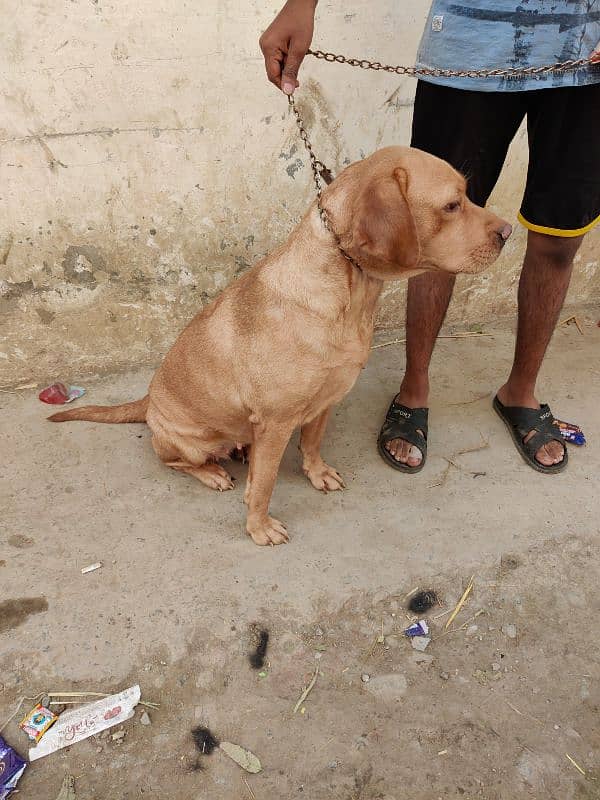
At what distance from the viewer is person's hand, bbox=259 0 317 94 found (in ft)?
6.31

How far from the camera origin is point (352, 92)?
2.90 m

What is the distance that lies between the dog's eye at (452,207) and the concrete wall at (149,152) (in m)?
1.39

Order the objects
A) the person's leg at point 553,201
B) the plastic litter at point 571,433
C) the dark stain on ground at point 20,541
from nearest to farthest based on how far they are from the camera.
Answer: the person's leg at point 553,201 → the dark stain on ground at point 20,541 → the plastic litter at point 571,433

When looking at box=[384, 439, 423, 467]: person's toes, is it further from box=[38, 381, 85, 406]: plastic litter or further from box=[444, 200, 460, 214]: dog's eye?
box=[38, 381, 85, 406]: plastic litter

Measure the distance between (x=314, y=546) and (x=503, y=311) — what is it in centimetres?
240

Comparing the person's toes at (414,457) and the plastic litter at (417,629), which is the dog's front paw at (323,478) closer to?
the person's toes at (414,457)

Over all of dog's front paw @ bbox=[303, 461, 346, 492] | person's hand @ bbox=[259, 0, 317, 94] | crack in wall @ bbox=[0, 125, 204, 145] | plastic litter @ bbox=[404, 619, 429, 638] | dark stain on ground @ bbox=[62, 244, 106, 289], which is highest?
person's hand @ bbox=[259, 0, 317, 94]

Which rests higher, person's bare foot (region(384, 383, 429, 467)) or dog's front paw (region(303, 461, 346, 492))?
person's bare foot (region(384, 383, 429, 467))

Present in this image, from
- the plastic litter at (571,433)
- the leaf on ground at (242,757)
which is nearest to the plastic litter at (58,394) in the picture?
the leaf on ground at (242,757)

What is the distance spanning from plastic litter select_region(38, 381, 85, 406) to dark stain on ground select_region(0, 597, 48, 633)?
4.01 ft

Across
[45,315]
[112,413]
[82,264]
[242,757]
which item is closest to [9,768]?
[242,757]

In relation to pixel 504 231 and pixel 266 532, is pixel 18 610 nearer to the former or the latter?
pixel 266 532

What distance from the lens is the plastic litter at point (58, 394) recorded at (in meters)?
3.03

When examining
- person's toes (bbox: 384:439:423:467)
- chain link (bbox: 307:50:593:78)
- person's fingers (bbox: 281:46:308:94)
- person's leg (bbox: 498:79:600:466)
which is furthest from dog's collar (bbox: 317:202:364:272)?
person's toes (bbox: 384:439:423:467)
